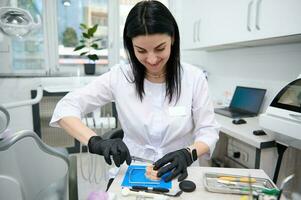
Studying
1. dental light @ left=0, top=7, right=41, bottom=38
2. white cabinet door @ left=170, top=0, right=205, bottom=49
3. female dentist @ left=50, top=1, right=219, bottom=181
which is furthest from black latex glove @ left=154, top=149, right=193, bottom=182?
white cabinet door @ left=170, top=0, right=205, bottom=49

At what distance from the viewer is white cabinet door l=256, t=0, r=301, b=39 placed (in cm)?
117

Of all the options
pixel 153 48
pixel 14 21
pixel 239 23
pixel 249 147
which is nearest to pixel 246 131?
pixel 249 147

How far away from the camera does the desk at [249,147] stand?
1245 millimetres

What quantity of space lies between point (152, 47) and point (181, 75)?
266 mm

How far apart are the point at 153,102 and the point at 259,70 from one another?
3.93 ft

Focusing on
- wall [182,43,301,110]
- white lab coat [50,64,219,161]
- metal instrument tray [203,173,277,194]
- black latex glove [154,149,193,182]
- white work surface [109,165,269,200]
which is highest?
wall [182,43,301,110]

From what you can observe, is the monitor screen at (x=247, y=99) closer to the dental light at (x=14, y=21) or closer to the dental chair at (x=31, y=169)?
the dental chair at (x=31, y=169)

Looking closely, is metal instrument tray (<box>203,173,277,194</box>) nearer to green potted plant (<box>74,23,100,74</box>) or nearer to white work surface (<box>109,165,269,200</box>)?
white work surface (<box>109,165,269,200</box>)

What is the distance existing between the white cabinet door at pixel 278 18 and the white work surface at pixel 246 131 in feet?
1.81

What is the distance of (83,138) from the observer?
950mm

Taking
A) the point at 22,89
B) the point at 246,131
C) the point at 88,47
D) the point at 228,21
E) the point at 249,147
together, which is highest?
the point at 228,21

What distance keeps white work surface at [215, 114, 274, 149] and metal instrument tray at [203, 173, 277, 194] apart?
519 mm

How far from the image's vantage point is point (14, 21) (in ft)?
4.45

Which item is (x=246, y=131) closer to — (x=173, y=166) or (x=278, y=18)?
(x=278, y=18)
